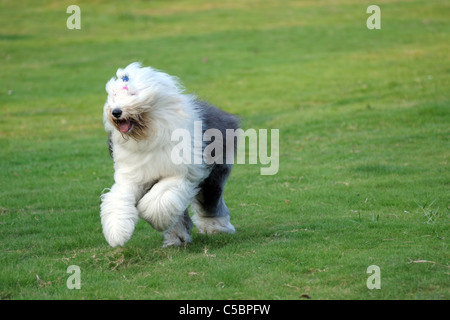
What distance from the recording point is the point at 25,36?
27812 mm

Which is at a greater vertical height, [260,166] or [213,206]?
[213,206]

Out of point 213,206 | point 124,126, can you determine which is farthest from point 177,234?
point 124,126

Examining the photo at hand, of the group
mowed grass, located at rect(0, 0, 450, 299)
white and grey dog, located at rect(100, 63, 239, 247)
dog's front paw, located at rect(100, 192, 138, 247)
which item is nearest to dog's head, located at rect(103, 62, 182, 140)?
white and grey dog, located at rect(100, 63, 239, 247)

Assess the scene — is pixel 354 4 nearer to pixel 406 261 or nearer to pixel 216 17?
pixel 216 17

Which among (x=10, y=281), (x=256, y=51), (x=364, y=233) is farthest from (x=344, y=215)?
(x=256, y=51)

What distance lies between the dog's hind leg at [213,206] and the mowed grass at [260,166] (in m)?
A: 0.28

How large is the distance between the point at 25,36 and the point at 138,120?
22949 mm

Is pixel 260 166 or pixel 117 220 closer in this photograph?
pixel 117 220

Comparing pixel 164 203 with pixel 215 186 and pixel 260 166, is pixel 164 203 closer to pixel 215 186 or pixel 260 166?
pixel 215 186

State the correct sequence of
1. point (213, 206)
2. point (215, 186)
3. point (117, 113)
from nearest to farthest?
point (117, 113)
point (215, 186)
point (213, 206)

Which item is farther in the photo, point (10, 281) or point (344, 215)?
point (344, 215)

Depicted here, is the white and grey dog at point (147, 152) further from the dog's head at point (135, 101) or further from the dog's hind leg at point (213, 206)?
the dog's hind leg at point (213, 206)

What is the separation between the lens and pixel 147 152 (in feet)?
22.6

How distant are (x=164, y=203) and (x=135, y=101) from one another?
1084mm
